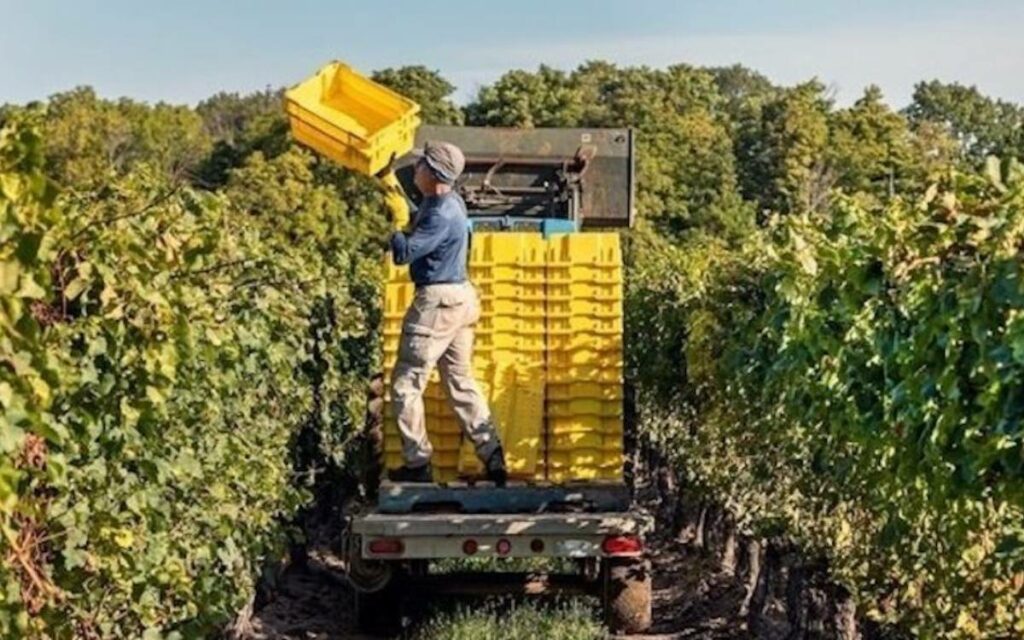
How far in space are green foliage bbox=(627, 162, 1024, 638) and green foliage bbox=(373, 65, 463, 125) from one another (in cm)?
4121

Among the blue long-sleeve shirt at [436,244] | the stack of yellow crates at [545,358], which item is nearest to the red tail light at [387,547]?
the stack of yellow crates at [545,358]

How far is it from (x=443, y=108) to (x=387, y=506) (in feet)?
151

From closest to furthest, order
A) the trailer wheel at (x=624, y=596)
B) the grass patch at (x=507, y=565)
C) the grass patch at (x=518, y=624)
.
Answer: the grass patch at (x=518, y=624) → the trailer wheel at (x=624, y=596) → the grass patch at (x=507, y=565)

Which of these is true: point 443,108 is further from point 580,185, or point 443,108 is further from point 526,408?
point 526,408

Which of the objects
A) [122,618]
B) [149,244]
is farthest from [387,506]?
[149,244]

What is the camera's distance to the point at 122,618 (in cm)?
604

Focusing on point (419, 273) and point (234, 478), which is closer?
point (234, 478)

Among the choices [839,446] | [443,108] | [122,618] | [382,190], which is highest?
[443,108]

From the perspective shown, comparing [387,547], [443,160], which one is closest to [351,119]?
[443,160]

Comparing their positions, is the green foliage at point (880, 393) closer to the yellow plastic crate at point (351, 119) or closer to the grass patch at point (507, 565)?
the grass patch at point (507, 565)

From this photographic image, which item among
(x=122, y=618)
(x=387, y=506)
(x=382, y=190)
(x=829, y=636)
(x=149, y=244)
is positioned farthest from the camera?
(x=382, y=190)

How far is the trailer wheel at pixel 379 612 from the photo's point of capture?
10.2 meters

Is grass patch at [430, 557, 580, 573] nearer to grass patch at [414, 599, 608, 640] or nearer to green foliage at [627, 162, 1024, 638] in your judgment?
grass patch at [414, 599, 608, 640]

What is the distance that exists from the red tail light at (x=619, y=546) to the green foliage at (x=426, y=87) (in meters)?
44.6
